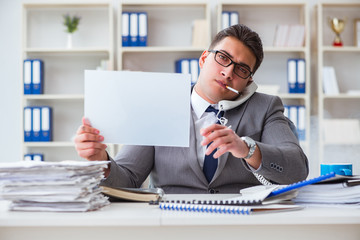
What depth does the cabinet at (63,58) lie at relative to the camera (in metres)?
4.24

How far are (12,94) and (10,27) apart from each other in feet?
2.02

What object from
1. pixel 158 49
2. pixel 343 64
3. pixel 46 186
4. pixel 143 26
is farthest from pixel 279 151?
pixel 343 64

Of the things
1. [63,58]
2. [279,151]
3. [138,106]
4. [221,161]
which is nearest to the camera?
[138,106]

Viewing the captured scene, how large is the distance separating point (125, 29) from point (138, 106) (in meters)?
2.88

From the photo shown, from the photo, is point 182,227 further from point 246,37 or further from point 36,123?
point 36,123

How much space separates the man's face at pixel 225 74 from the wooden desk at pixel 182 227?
763 mm

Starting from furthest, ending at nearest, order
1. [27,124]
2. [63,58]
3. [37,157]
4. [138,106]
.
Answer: [63,58], [37,157], [27,124], [138,106]

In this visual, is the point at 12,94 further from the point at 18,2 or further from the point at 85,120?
the point at 85,120

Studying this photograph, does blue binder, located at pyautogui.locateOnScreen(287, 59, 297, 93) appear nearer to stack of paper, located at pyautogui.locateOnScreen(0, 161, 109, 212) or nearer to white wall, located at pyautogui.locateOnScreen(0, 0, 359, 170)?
white wall, located at pyautogui.locateOnScreen(0, 0, 359, 170)

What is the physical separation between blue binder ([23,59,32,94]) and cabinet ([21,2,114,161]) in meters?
0.23

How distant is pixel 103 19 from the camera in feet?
14.0

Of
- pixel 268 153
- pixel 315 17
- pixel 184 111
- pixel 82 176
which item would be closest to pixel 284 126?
pixel 268 153

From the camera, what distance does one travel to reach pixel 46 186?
1036 mm

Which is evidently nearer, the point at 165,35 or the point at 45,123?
the point at 45,123
